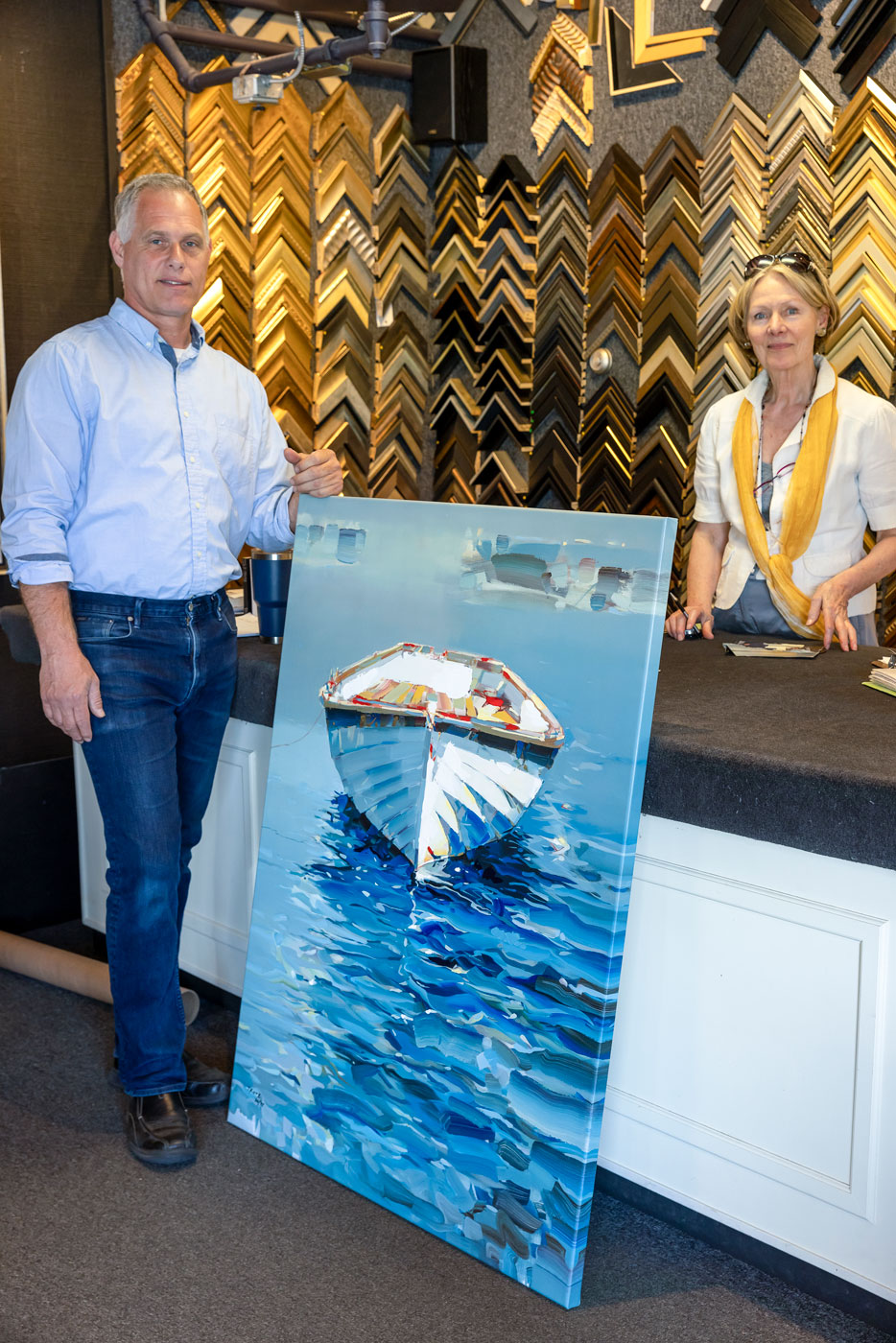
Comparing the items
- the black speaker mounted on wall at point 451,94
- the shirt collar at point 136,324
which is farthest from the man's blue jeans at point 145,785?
the black speaker mounted on wall at point 451,94

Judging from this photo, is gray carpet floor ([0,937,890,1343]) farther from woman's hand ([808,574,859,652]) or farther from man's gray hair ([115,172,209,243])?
man's gray hair ([115,172,209,243])

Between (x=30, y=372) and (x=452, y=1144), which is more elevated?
(x=30, y=372)

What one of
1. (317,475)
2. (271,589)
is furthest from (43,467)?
(271,589)

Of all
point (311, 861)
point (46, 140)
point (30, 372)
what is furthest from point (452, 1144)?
point (46, 140)

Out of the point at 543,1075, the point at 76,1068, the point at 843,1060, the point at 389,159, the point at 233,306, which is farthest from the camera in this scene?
the point at 389,159

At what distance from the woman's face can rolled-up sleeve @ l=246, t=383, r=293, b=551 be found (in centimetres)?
95

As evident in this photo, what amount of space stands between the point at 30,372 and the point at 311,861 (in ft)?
2.92

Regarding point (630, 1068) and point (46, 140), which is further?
point (46, 140)

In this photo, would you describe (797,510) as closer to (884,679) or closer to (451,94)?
(884,679)

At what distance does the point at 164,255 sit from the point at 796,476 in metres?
1.24

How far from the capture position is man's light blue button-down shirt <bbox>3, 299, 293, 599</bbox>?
1910mm

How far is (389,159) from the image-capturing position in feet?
12.5

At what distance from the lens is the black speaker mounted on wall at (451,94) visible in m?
3.70

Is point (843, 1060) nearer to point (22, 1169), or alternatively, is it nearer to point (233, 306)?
point (22, 1169)
